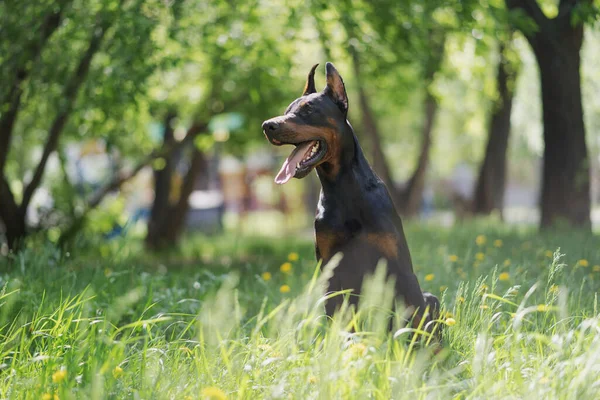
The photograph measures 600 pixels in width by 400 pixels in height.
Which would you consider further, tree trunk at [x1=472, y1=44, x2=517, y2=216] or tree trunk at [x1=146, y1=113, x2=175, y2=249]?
tree trunk at [x1=146, y1=113, x2=175, y2=249]

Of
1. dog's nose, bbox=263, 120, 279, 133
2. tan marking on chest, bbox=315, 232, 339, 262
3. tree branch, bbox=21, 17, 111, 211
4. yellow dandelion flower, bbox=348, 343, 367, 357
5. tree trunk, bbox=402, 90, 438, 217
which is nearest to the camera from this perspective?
yellow dandelion flower, bbox=348, 343, 367, 357

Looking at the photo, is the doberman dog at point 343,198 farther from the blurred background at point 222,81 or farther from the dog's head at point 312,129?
the blurred background at point 222,81

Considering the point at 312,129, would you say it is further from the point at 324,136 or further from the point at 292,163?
the point at 292,163

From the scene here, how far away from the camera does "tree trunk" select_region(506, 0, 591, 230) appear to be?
31.9ft

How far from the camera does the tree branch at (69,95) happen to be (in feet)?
28.2

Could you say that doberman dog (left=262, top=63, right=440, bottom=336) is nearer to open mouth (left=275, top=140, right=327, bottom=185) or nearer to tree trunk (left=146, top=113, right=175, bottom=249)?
open mouth (left=275, top=140, right=327, bottom=185)

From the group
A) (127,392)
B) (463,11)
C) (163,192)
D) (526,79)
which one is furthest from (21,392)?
(526,79)

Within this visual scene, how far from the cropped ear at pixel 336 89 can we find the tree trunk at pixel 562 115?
662cm

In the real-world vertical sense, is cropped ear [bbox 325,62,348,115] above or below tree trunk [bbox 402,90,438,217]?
above

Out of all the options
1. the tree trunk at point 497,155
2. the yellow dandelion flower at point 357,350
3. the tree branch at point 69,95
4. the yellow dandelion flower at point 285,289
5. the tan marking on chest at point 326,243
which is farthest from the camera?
the tree trunk at point 497,155

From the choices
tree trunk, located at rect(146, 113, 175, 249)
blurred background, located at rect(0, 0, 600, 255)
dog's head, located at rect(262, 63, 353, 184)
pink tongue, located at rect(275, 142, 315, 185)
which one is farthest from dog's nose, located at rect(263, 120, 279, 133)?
tree trunk, located at rect(146, 113, 175, 249)

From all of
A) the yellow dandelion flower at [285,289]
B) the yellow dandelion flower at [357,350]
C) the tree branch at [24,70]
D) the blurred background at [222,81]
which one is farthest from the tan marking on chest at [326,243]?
the tree branch at [24,70]

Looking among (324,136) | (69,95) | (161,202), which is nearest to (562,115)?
(69,95)

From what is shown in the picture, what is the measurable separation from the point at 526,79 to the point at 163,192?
423 inches
